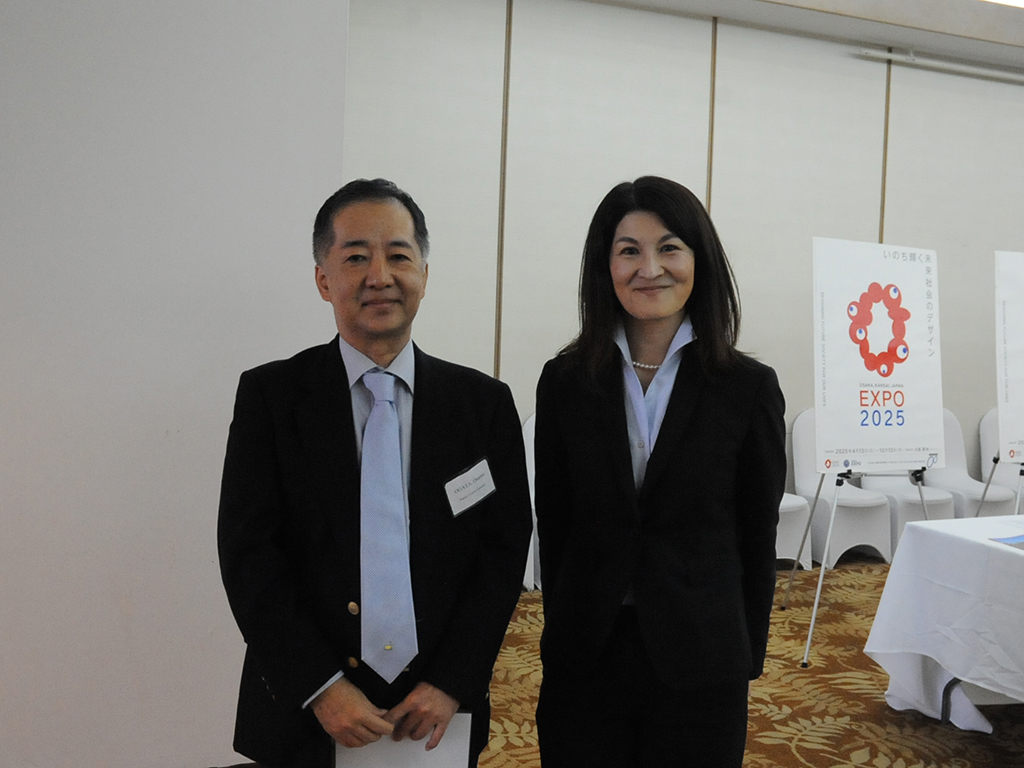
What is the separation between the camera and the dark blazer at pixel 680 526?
1.54 metres

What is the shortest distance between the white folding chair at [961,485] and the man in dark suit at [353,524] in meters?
4.96

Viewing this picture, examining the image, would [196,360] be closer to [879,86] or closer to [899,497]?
[899,497]

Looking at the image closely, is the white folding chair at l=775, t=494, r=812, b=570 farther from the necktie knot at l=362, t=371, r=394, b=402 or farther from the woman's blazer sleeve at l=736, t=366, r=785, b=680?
the necktie knot at l=362, t=371, r=394, b=402

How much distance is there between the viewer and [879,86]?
19.7ft

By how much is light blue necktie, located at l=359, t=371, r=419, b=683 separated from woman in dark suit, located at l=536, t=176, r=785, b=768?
1.17 ft

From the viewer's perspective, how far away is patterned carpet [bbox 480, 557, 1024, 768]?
2838 millimetres

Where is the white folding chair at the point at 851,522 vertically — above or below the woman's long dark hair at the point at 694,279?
below

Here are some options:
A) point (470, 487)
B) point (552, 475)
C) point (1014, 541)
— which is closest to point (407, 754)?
point (470, 487)

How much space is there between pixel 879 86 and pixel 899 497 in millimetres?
2974

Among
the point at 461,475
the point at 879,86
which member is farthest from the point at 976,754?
the point at 879,86

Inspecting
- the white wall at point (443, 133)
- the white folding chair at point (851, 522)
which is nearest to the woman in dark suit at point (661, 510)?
the white wall at point (443, 133)

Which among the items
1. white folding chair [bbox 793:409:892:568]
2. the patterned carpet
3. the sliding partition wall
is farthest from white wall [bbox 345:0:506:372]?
white folding chair [bbox 793:409:892:568]

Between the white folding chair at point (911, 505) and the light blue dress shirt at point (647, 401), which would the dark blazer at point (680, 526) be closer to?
the light blue dress shirt at point (647, 401)

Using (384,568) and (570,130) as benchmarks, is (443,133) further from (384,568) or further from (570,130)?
(384,568)
